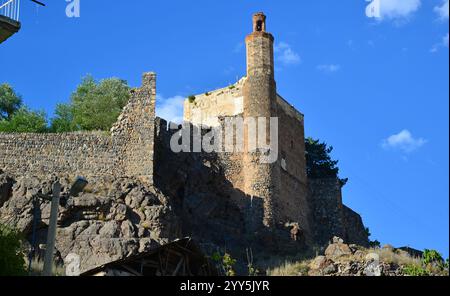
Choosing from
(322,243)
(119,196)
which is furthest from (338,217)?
(119,196)

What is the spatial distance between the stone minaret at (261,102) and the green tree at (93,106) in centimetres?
862

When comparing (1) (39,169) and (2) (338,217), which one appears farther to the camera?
(2) (338,217)

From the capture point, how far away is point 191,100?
138 feet

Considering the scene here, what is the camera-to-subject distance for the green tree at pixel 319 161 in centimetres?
4909

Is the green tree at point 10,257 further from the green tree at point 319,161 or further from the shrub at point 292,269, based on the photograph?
the green tree at point 319,161

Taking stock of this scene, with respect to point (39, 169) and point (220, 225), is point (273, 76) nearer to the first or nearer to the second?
point (220, 225)

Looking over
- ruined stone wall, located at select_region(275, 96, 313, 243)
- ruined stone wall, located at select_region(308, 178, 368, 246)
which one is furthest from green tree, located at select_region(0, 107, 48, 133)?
ruined stone wall, located at select_region(308, 178, 368, 246)

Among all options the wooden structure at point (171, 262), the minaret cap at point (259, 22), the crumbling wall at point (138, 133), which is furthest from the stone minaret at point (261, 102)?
the wooden structure at point (171, 262)

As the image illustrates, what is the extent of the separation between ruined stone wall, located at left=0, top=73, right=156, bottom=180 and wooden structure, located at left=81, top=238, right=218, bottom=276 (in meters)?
10.6

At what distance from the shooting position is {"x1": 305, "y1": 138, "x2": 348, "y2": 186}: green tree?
49094 mm

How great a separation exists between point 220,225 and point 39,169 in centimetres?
855

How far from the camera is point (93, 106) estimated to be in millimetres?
44219

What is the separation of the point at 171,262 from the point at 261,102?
56.9 ft

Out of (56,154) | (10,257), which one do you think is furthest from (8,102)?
(10,257)
